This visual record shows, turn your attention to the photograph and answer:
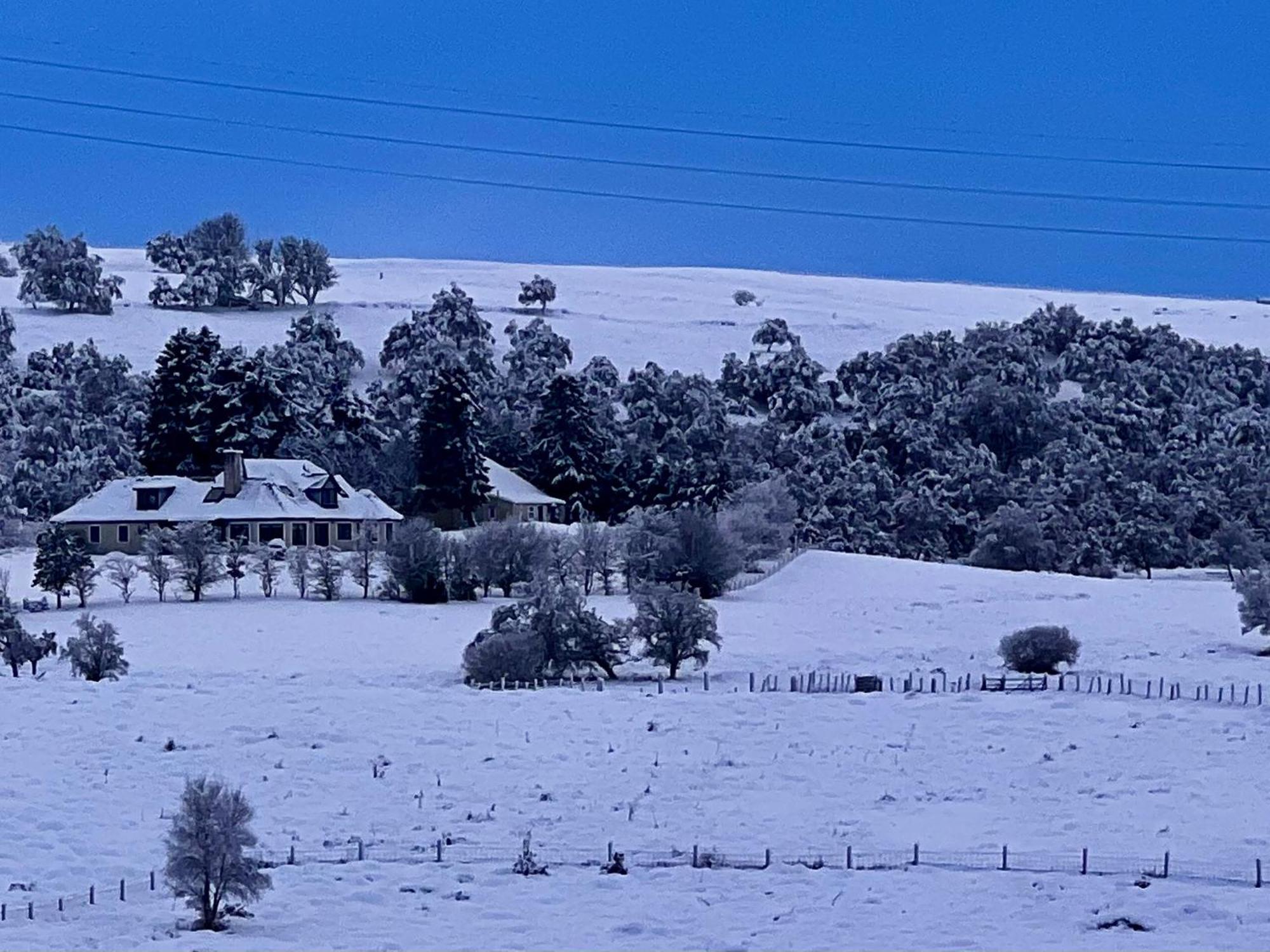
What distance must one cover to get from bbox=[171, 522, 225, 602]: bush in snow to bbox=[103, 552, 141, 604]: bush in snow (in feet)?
5.21

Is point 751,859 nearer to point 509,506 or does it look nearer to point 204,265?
point 509,506

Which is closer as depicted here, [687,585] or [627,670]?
[627,670]

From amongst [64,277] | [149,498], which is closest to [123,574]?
[149,498]

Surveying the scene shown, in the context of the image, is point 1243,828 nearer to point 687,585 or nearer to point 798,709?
point 798,709

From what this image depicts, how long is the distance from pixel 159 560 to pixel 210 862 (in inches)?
1504

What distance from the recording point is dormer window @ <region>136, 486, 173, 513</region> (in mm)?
71438

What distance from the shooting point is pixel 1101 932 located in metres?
20.4

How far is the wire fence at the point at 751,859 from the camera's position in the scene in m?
23.1

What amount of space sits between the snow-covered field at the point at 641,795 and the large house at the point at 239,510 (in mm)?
25268

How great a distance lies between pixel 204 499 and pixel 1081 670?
40250 millimetres

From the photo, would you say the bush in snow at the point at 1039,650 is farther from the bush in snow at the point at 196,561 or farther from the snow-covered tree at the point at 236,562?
the bush in snow at the point at 196,561

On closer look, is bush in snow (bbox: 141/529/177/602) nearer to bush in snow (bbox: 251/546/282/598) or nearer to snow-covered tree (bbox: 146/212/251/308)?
bush in snow (bbox: 251/546/282/598)

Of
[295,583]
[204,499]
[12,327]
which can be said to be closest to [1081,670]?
[295,583]

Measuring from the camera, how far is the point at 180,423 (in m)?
81.5
